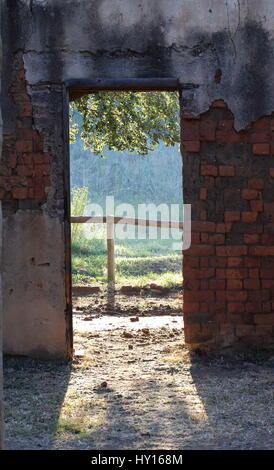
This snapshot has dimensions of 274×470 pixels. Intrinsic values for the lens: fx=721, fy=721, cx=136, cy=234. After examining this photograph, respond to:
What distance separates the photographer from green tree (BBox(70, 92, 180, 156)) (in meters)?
9.86

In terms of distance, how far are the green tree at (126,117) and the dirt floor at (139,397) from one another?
10.8 ft

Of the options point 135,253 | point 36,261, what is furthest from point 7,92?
point 135,253

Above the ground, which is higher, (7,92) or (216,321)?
(7,92)

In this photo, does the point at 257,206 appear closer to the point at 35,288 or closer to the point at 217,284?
the point at 217,284

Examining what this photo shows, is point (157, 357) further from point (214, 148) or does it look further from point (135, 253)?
point (135, 253)

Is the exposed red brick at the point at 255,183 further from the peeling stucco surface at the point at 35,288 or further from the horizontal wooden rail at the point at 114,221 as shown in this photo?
the horizontal wooden rail at the point at 114,221

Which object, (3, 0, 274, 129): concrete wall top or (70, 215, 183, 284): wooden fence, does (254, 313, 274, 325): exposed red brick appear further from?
(70, 215, 183, 284): wooden fence

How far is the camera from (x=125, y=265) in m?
14.2

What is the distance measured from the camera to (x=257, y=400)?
5.19 metres

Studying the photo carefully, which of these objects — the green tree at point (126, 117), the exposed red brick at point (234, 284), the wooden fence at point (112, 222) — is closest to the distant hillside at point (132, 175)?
the wooden fence at point (112, 222)

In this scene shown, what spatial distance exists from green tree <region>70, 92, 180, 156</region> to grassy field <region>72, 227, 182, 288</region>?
2.41 meters

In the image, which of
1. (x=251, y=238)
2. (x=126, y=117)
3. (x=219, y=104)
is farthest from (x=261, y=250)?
(x=126, y=117)

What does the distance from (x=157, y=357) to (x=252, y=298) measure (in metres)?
1.03

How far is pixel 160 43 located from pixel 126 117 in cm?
362
